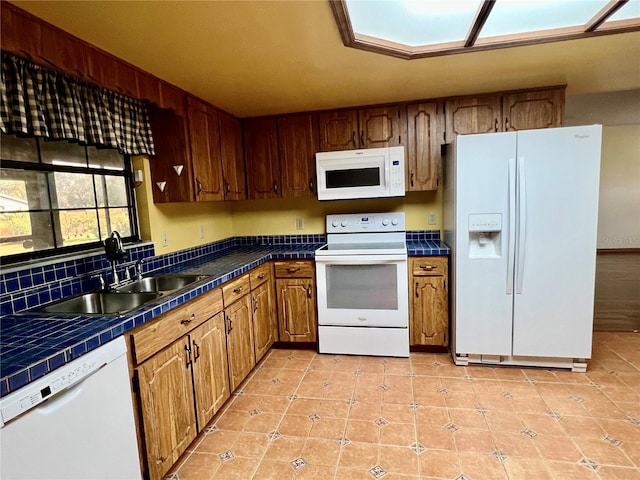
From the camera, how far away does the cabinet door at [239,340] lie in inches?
89.6

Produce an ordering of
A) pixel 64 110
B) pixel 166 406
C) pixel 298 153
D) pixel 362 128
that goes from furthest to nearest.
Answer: pixel 298 153 < pixel 362 128 < pixel 64 110 < pixel 166 406

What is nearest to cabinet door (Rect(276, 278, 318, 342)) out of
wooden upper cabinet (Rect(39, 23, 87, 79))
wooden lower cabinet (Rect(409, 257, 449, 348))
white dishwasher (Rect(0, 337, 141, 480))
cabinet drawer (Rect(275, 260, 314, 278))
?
cabinet drawer (Rect(275, 260, 314, 278))

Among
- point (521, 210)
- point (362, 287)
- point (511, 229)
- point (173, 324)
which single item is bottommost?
point (362, 287)

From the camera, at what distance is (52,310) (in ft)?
5.35

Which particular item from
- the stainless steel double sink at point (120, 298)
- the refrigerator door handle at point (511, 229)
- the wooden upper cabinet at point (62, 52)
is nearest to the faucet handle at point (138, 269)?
the stainless steel double sink at point (120, 298)

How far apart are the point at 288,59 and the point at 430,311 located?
7.06ft

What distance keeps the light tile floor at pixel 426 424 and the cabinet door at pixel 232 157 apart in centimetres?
158

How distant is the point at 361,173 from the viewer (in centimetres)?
296

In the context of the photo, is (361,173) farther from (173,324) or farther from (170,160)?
(173,324)

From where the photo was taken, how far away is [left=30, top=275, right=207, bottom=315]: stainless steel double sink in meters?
1.70

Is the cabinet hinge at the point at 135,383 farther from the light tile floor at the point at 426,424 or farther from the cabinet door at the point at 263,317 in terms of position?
the cabinet door at the point at 263,317

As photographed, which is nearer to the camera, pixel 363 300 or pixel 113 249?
pixel 113 249

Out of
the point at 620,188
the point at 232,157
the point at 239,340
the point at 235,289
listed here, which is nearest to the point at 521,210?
the point at 235,289

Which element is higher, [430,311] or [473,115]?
[473,115]
